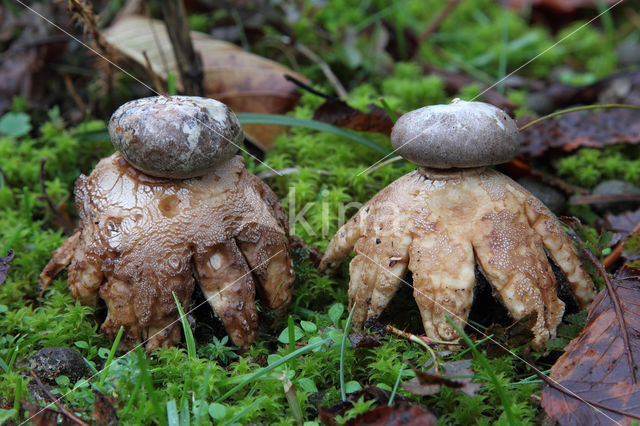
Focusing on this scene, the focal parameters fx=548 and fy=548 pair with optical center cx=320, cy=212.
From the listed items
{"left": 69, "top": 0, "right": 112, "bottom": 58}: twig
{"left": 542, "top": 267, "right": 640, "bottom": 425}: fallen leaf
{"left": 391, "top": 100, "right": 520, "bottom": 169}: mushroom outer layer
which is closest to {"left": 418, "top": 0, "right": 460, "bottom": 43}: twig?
{"left": 69, "top": 0, "right": 112, "bottom": 58}: twig

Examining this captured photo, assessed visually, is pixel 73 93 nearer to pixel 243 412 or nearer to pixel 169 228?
pixel 169 228

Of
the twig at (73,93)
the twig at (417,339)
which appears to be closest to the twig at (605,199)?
the twig at (417,339)

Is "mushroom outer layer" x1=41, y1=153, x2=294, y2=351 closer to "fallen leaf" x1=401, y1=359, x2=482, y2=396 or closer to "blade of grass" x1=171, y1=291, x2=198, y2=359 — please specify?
"blade of grass" x1=171, y1=291, x2=198, y2=359

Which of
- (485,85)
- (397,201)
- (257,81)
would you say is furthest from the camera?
(485,85)

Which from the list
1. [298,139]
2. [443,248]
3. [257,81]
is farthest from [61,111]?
[443,248]

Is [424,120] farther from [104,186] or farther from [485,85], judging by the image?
[485,85]

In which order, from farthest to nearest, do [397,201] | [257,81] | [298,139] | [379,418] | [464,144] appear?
[257,81] → [298,139] → [397,201] → [464,144] → [379,418]
